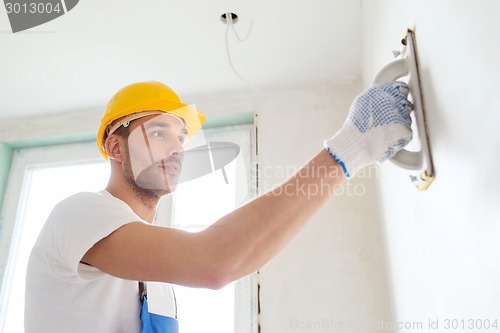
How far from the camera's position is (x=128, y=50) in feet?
6.26

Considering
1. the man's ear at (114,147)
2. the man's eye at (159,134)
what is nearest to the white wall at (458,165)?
the man's eye at (159,134)

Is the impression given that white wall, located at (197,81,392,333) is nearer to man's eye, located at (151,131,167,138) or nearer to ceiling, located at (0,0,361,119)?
ceiling, located at (0,0,361,119)

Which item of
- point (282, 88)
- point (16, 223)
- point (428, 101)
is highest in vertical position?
point (282, 88)

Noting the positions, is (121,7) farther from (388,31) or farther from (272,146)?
(388,31)

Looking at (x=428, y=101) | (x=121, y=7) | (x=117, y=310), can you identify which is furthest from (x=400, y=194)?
(x=121, y=7)

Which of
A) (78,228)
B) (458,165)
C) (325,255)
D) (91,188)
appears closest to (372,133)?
(458,165)

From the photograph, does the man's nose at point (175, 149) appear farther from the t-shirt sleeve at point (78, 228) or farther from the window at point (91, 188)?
the window at point (91, 188)

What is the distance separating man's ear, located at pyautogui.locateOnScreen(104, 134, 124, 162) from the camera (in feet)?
3.97

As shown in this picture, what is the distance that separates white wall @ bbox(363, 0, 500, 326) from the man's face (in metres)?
0.64

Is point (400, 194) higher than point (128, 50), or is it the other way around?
point (128, 50)

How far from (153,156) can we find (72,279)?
40 centimetres

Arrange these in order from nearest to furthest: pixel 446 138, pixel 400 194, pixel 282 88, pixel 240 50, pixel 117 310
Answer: pixel 446 138 < pixel 117 310 < pixel 400 194 < pixel 240 50 < pixel 282 88

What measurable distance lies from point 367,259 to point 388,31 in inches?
36.4

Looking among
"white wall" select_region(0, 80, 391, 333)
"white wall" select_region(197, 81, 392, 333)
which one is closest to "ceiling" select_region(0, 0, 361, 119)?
"white wall" select_region(0, 80, 391, 333)
